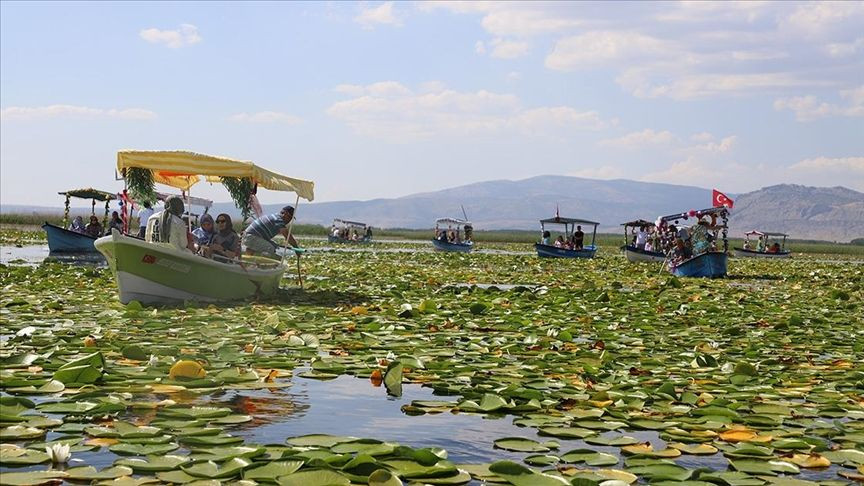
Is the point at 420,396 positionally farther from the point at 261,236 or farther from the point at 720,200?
the point at 720,200

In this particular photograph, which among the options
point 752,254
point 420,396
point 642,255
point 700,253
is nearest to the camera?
point 420,396

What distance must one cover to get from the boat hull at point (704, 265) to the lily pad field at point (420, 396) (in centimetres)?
1500

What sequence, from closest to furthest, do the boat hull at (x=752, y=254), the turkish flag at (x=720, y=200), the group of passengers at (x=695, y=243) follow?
1. the group of passengers at (x=695, y=243)
2. the turkish flag at (x=720, y=200)
3. the boat hull at (x=752, y=254)

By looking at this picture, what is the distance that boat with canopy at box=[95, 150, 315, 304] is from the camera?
1628 centimetres

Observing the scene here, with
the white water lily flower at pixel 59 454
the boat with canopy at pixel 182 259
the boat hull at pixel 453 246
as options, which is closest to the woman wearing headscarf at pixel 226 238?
the boat with canopy at pixel 182 259

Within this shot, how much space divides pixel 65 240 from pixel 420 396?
3358 centimetres

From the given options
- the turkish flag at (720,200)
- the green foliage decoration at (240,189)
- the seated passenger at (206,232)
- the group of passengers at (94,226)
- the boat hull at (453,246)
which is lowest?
the boat hull at (453,246)

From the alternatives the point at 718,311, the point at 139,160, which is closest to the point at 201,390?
the point at 139,160

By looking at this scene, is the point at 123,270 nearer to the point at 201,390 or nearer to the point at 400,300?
the point at 400,300

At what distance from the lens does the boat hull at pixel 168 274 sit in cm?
1620

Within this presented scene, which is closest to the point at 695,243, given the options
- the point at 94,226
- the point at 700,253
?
the point at 700,253

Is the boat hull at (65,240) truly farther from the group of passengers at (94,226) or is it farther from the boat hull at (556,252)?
the boat hull at (556,252)

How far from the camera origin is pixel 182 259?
16.7m

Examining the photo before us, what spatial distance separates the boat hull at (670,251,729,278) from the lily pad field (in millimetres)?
14999
